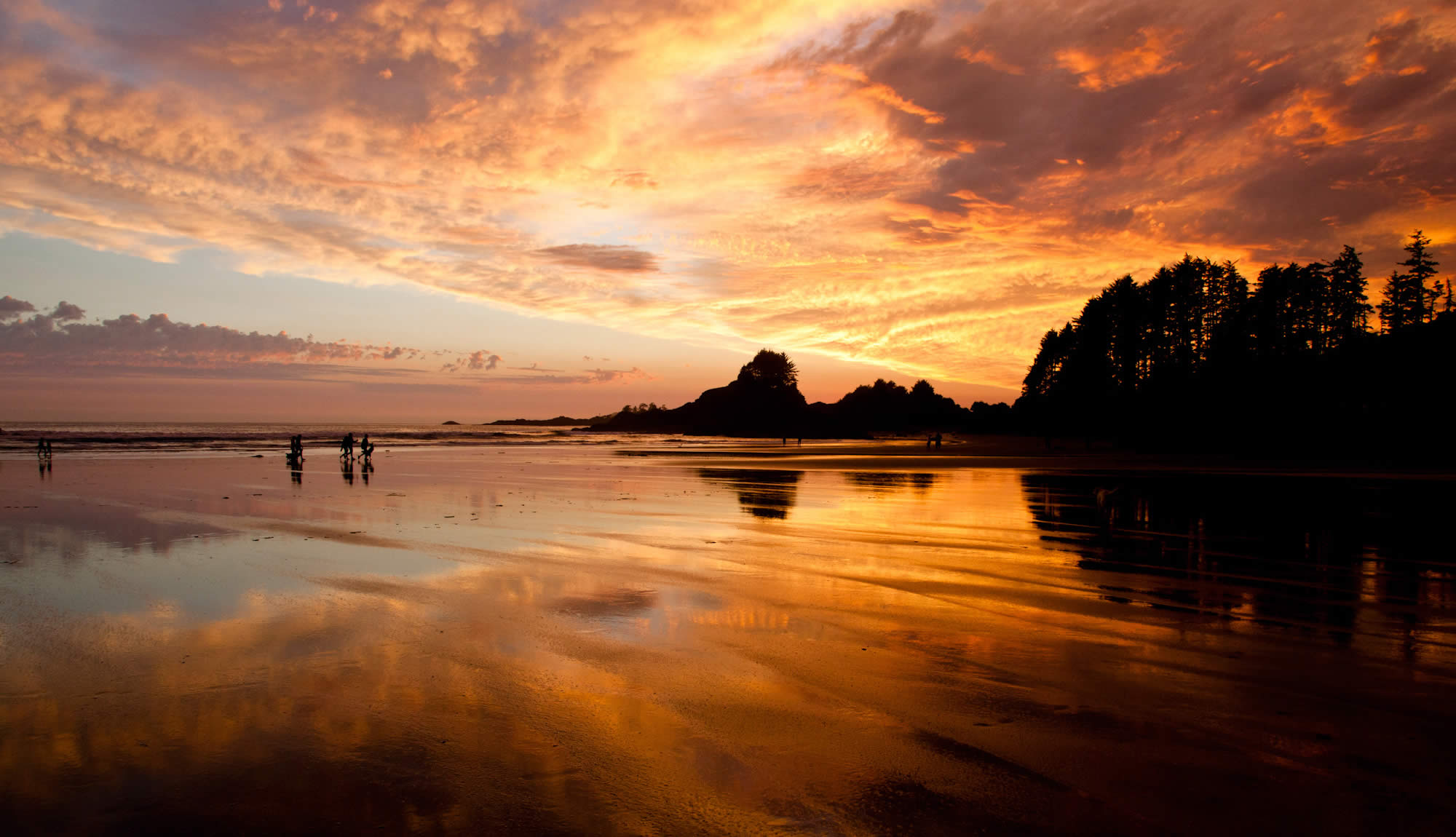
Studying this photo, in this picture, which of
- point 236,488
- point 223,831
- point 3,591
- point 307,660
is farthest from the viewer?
point 236,488

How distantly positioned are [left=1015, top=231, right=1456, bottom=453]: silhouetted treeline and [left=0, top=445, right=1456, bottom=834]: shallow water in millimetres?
41365

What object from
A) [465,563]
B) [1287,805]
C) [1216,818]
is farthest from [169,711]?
[1287,805]

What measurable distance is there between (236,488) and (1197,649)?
2626 centimetres

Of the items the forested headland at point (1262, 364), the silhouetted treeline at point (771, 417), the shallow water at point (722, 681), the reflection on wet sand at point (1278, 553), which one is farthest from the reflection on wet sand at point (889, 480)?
the silhouetted treeline at point (771, 417)

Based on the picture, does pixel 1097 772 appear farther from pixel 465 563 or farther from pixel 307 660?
pixel 465 563

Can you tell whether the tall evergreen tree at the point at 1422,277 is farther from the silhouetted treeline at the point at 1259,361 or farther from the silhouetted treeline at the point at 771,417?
the silhouetted treeline at the point at 771,417

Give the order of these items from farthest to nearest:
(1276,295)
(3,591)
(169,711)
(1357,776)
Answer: (1276,295)
(3,591)
(169,711)
(1357,776)

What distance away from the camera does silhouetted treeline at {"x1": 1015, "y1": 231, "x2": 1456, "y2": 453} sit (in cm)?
4509

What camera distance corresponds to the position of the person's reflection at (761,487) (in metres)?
18.8

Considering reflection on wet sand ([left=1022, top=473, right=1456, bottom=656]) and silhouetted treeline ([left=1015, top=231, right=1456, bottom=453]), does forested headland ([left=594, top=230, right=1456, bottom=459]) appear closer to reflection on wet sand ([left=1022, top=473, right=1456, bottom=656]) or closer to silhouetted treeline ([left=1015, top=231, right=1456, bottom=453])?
silhouetted treeline ([left=1015, top=231, right=1456, bottom=453])

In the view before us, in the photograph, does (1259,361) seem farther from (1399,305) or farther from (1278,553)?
(1278,553)

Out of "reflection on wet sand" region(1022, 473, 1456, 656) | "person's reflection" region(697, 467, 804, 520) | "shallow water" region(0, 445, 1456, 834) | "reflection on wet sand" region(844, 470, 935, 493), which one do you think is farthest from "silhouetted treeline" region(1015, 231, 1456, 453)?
"shallow water" region(0, 445, 1456, 834)

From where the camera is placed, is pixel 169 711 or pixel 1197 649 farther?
pixel 1197 649

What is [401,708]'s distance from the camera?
548cm
